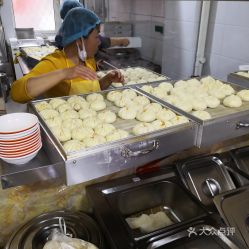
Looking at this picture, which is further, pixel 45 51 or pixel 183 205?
pixel 45 51

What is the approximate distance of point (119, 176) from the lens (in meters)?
1.35

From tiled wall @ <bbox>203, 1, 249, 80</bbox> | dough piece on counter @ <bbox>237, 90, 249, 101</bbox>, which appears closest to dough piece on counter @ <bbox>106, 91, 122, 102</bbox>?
dough piece on counter @ <bbox>237, 90, 249, 101</bbox>

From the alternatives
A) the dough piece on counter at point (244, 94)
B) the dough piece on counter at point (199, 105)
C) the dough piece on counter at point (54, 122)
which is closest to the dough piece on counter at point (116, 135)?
the dough piece on counter at point (54, 122)

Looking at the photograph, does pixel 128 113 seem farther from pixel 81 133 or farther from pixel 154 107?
pixel 81 133

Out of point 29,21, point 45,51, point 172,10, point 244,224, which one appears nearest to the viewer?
point 244,224

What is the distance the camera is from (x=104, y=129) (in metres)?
1.12

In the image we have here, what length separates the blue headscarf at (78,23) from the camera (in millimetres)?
1591

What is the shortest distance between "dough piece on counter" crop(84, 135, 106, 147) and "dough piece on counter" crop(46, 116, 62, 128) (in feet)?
0.57

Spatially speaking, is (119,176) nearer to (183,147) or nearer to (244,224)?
(183,147)

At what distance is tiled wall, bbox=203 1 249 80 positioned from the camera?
2031 millimetres

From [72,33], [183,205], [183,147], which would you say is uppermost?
[72,33]

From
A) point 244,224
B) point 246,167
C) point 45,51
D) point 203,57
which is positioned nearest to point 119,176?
point 244,224

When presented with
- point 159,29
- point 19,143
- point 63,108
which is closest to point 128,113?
point 63,108

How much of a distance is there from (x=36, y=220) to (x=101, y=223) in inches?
11.4
